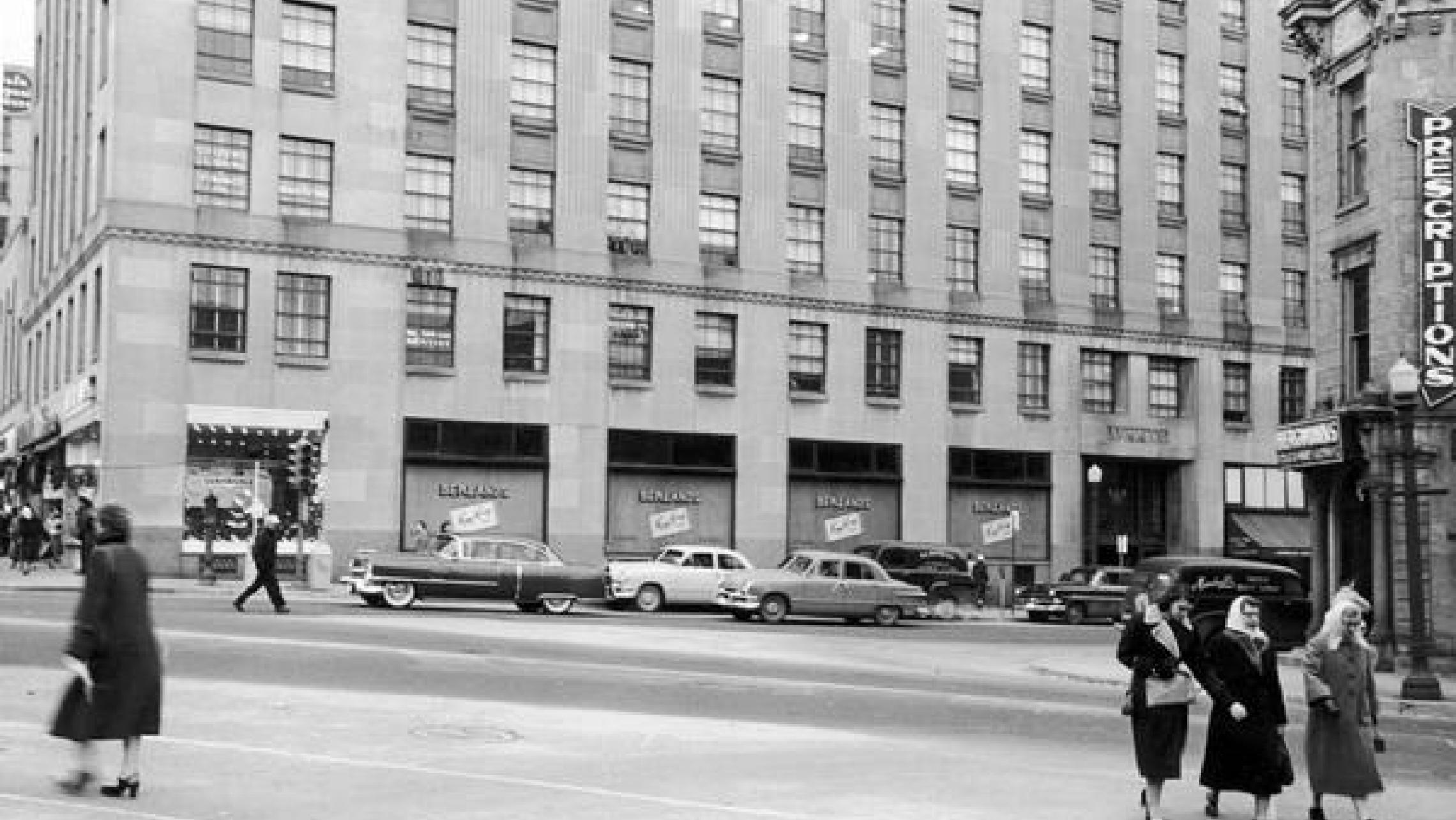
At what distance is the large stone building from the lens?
40.9 meters

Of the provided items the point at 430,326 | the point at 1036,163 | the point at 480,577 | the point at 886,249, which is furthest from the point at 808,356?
the point at 480,577

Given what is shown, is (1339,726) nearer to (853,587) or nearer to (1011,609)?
(853,587)

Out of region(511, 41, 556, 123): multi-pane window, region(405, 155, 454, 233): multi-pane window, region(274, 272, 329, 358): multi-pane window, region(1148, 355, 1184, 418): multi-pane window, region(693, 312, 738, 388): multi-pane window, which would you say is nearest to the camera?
region(274, 272, 329, 358): multi-pane window

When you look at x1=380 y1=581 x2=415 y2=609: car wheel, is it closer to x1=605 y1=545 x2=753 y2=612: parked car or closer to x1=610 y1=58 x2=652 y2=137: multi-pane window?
x1=605 y1=545 x2=753 y2=612: parked car

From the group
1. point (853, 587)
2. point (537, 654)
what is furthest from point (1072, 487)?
point (537, 654)

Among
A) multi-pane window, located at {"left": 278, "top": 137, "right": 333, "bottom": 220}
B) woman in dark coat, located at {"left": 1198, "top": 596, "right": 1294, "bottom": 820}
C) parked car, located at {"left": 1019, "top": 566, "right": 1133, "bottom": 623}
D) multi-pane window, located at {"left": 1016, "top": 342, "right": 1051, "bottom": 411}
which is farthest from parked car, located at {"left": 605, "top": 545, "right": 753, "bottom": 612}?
woman in dark coat, located at {"left": 1198, "top": 596, "right": 1294, "bottom": 820}

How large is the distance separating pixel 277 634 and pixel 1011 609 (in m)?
26.9

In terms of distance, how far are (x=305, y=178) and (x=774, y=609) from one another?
17.8 m

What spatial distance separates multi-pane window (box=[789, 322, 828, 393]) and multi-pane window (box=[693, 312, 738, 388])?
1979 mm

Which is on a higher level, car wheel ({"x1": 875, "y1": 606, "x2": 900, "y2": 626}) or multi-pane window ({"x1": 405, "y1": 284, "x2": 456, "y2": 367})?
multi-pane window ({"x1": 405, "y1": 284, "x2": 456, "y2": 367})

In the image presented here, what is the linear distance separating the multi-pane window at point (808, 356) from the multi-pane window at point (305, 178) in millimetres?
14412

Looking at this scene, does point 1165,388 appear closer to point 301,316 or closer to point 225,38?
point 301,316

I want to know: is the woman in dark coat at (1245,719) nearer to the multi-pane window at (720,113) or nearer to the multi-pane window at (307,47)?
the multi-pane window at (307,47)

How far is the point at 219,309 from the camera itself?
40844 mm
